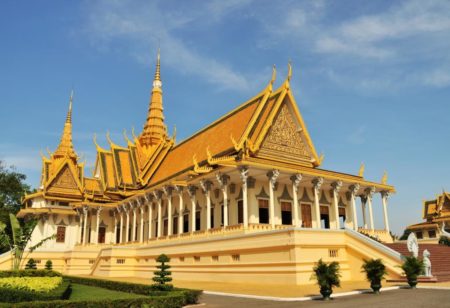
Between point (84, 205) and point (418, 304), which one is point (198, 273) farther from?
point (84, 205)

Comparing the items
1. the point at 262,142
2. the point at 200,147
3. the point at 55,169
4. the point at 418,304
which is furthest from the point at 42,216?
the point at 418,304

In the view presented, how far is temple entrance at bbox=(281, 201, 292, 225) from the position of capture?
24.0 m

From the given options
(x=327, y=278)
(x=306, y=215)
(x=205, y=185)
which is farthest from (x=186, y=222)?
(x=327, y=278)

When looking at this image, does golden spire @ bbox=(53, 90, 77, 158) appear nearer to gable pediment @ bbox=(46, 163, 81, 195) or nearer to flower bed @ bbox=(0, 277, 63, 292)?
gable pediment @ bbox=(46, 163, 81, 195)

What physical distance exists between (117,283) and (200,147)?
15.2 metres

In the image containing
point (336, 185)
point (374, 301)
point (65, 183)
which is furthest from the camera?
point (65, 183)

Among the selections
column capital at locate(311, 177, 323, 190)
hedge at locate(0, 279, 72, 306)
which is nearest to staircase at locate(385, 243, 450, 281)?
column capital at locate(311, 177, 323, 190)

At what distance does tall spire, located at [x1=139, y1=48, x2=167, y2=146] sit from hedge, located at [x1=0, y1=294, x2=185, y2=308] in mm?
31631

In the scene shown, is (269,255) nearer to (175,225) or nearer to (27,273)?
(27,273)

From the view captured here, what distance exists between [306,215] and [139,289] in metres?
13.6

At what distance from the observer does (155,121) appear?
44219 millimetres

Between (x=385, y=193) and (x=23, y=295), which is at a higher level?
(x=385, y=193)

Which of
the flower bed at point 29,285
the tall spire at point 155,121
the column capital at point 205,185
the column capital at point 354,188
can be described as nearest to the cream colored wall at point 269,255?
the column capital at point 205,185

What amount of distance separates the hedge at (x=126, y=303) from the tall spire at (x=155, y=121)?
104ft
